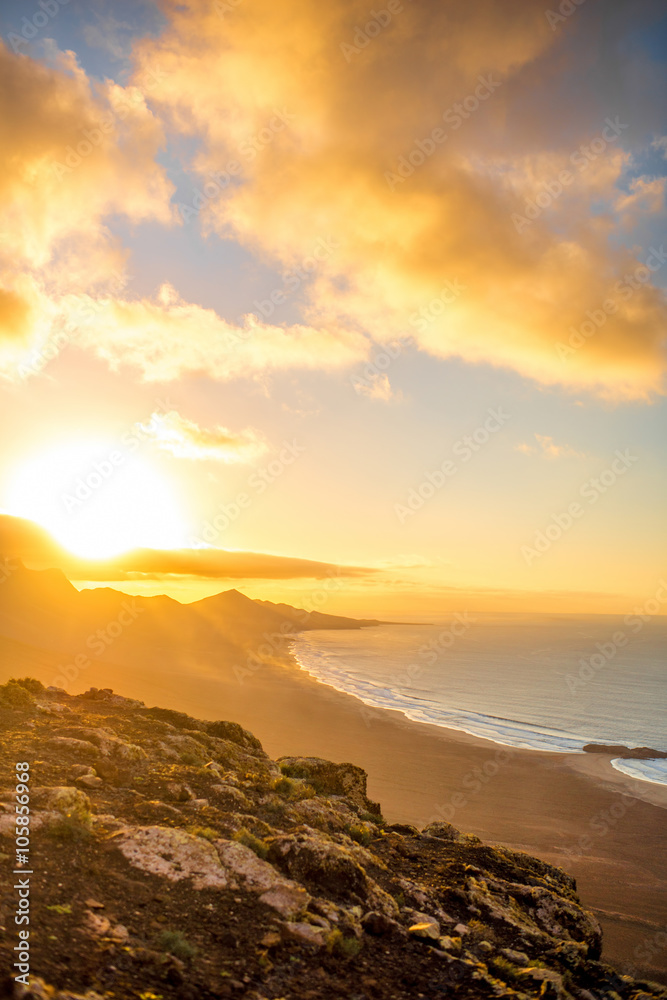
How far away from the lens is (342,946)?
8.77m

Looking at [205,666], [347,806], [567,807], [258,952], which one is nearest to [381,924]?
[258,952]

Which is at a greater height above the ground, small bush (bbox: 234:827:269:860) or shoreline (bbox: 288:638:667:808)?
small bush (bbox: 234:827:269:860)

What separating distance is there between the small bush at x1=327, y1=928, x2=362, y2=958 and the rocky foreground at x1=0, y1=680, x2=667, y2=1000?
24 millimetres

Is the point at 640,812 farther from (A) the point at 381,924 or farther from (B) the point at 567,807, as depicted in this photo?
(A) the point at 381,924

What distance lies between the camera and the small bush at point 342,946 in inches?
343

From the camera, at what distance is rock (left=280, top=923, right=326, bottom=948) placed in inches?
344

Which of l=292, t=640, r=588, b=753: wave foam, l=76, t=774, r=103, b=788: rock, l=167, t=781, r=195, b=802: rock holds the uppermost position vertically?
l=76, t=774, r=103, b=788: rock

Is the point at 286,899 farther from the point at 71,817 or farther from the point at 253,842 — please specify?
the point at 71,817

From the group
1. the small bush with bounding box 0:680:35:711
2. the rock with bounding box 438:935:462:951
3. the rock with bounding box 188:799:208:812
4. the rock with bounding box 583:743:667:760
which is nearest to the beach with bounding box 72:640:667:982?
the rock with bounding box 583:743:667:760

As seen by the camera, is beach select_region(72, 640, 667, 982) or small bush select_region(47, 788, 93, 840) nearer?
small bush select_region(47, 788, 93, 840)

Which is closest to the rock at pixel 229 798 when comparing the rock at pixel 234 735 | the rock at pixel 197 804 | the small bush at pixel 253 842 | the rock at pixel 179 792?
the rock at pixel 197 804

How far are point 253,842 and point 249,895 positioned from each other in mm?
1438

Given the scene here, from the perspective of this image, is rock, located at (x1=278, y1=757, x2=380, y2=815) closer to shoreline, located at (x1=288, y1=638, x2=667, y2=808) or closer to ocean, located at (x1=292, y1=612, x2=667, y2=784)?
shoreline, located at (x1=288, y1=638, x2=667, y2=808)

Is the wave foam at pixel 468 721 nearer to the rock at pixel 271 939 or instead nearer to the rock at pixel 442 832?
the rock at pixel 442 832
